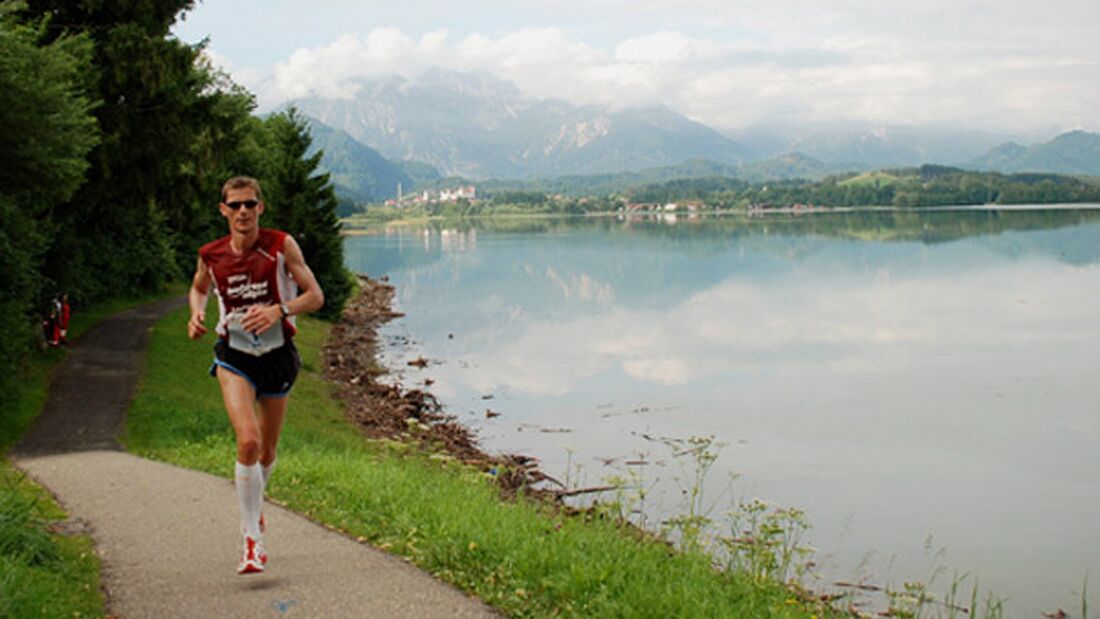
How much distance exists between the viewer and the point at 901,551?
1664 cm

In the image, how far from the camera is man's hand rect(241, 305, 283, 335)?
7.22 m

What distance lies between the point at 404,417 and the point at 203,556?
19.7 metres

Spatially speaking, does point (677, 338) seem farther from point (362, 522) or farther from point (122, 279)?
point (362, 522)

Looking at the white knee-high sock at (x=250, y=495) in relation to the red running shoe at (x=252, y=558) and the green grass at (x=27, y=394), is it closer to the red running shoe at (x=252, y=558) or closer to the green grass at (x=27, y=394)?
the red running shoe at (x=252, y=558)

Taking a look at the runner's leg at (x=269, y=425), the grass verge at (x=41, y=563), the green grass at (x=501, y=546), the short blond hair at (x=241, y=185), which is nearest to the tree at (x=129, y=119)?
the green grass at (x=501, y=546)

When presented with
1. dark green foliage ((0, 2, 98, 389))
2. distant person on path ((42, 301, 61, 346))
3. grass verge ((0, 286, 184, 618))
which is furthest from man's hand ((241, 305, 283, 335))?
distant person on path ((42, 301, 61, 346))

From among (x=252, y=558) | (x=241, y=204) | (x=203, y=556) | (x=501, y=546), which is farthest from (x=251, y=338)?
(x=501, y=546)

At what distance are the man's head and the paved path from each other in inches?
99.7

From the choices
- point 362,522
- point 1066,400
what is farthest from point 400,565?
point 1066,400

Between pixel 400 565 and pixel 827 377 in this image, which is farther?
pixel 827 377

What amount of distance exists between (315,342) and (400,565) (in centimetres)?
3479

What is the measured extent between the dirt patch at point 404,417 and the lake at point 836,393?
748mm

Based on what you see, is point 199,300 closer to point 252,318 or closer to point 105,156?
point 252,318

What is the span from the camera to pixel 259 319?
7.22 meters
